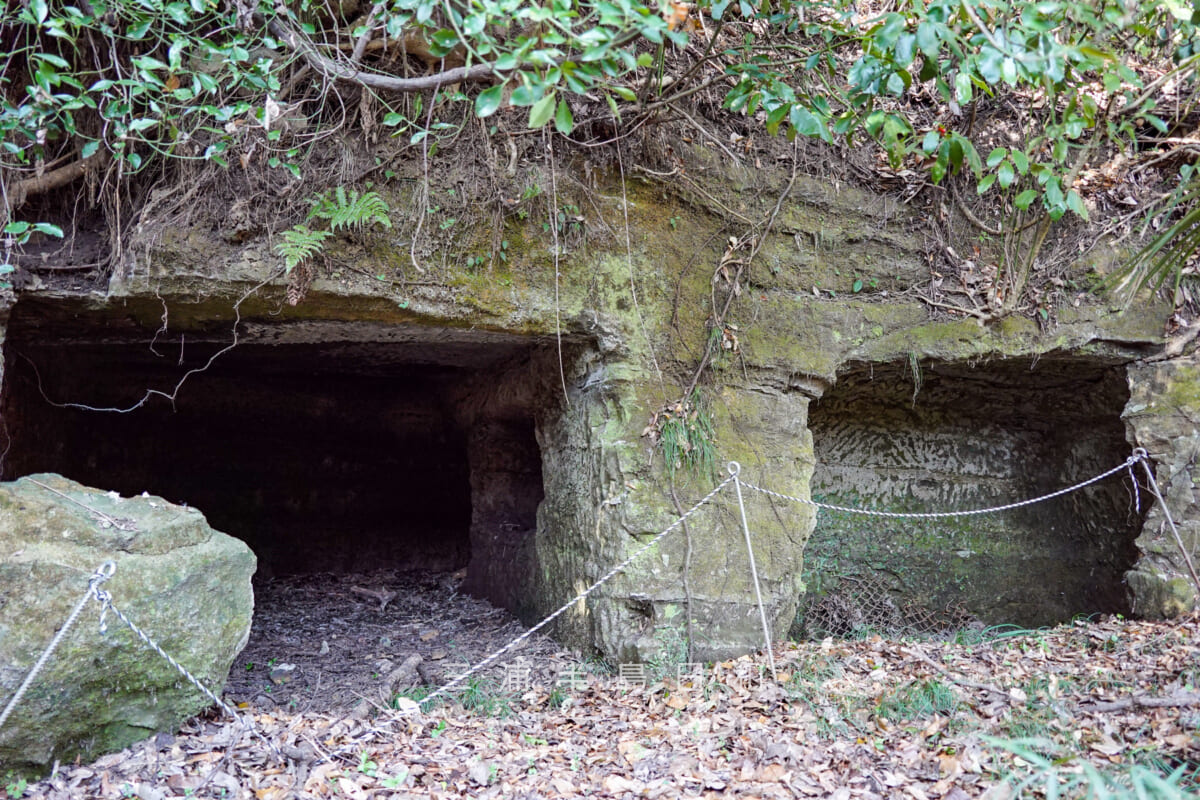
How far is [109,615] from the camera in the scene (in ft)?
9.61

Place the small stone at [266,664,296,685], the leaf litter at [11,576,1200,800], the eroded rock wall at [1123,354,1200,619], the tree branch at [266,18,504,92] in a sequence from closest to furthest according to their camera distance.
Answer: the leaf litter at [11,576,1200,800] → the tree branch at [266,18,504,92] → the small stone at [266,664,296,685] → the eroded rock wall at [1123,354,1200,619]

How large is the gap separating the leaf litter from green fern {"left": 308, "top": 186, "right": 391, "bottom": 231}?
2.03 m

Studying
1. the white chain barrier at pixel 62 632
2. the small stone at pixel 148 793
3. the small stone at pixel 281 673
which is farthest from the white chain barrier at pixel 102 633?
the small stone at pixel 281 673

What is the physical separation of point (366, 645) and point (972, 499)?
403 centimetres

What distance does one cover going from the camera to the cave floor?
3.94 m

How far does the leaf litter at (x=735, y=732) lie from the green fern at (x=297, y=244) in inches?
71.4

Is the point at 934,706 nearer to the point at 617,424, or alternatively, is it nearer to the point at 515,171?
the point at 617,424

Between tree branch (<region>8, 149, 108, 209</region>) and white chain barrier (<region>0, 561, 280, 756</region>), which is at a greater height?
tree branch (<region>8, 149, 108, 209</region>)

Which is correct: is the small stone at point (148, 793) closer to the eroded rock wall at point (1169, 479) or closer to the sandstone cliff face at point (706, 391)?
the sandstone cliff face at point (706, 391)

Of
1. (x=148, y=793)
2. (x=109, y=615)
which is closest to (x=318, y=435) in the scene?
(x=109, y=615)

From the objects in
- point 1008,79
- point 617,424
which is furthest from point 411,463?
point 1008,79

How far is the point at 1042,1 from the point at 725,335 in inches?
74.5

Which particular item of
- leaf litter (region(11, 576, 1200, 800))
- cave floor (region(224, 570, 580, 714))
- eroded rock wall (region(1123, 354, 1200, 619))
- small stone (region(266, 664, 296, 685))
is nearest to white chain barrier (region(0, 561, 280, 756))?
leaf litter (region(11, 576, 1200, 800))

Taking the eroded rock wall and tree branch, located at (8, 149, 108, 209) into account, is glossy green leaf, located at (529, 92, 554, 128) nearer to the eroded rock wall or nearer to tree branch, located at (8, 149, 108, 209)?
tree branch, located at (8, 149, 108, 209)
